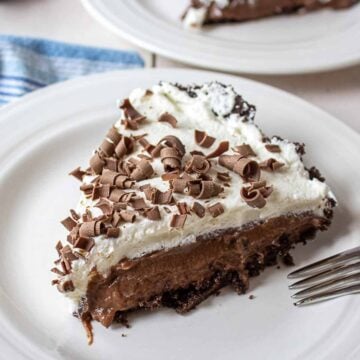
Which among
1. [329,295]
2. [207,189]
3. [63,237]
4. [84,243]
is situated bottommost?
[63,237]

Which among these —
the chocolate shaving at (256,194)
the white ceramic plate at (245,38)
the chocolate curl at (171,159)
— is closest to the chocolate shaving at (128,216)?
the chocolate curl at (171,159)

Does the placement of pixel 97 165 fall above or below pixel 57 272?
above

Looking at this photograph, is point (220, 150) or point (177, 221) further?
point (220, 150)

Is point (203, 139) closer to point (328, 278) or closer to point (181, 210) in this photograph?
point (181, 210)

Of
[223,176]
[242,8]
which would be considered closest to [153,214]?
[223,176]

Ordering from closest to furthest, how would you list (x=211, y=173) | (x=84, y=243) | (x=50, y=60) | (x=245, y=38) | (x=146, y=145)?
(x=84, y=243) < (x=211, y=173) < (x=146, y=145) < (x=50, y=60) < (x=245, y=38)

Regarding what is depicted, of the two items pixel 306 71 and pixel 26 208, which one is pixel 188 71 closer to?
pixel 306 71

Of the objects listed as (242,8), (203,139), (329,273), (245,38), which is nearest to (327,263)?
(329,273)

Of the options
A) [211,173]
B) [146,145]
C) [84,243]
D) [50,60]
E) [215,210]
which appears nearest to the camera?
[84,243]
